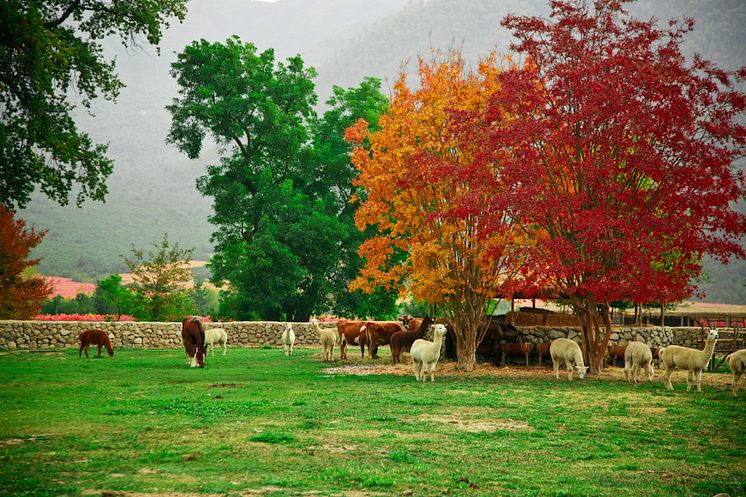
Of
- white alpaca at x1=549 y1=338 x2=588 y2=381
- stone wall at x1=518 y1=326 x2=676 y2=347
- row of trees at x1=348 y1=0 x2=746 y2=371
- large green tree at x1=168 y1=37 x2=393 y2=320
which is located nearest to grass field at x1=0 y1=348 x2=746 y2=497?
white alpaca at x1=549 y1=338 x2=588 y2=381

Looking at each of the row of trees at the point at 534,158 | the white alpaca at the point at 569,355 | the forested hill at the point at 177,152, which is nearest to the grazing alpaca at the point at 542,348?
the row of trees at the point at 534,158

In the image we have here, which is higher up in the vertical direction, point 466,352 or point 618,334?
point 618,334

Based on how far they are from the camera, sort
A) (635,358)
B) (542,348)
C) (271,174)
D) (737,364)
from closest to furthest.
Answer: (737,364)
(635,358)
(542,348)
(271,174)

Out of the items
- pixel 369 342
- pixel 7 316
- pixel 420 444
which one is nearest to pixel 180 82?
pixel 7 316

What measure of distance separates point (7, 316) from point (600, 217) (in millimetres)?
27210

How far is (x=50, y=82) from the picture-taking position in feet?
61.3

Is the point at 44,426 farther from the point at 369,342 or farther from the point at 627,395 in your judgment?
the point at 369,342

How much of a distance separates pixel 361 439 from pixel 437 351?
8.76m

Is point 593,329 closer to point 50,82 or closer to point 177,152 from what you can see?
point 50,82

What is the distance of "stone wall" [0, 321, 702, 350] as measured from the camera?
26312 millimetres

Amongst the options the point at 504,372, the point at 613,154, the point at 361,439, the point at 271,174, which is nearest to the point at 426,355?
the point at 504,372

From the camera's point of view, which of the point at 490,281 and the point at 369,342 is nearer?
the point at 490,281

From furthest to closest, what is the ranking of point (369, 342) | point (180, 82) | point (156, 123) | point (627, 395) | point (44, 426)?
point (156, 123), point (180, 82), point (369, 342), point (627, 395), point (44, 426)

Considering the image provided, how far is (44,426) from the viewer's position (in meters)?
10.6
